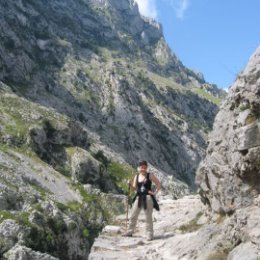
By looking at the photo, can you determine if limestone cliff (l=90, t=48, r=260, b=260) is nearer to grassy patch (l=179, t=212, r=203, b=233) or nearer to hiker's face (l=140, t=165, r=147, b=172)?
grassy patch (l=179, t=212, r=203, b=233)

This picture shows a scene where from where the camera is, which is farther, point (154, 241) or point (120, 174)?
point (120, 174)

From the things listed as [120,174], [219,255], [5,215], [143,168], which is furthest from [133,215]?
[120,174]

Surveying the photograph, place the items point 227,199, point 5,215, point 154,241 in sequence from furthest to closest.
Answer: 1. point 5,215
2. point 154,241
3. point 227,199

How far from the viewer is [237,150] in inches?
603

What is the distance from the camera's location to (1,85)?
162000 millimetres

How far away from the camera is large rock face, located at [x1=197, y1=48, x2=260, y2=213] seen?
1473 cm

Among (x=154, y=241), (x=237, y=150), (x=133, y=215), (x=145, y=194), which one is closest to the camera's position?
(x=237, y=150)

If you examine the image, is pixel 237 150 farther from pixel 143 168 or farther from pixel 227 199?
pixel 143 168

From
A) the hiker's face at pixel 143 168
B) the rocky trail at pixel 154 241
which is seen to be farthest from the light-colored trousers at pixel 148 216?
the hiker's face at pixel 143 168

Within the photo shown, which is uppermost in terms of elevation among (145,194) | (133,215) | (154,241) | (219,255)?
(145,194)

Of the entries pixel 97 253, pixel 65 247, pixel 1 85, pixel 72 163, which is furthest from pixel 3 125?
pixel 97 253

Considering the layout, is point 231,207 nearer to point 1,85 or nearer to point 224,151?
point 224,151

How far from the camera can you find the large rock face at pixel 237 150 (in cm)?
1473

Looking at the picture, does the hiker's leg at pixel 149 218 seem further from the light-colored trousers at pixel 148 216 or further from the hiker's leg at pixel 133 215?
the hiker's leg at pixel 133 215
